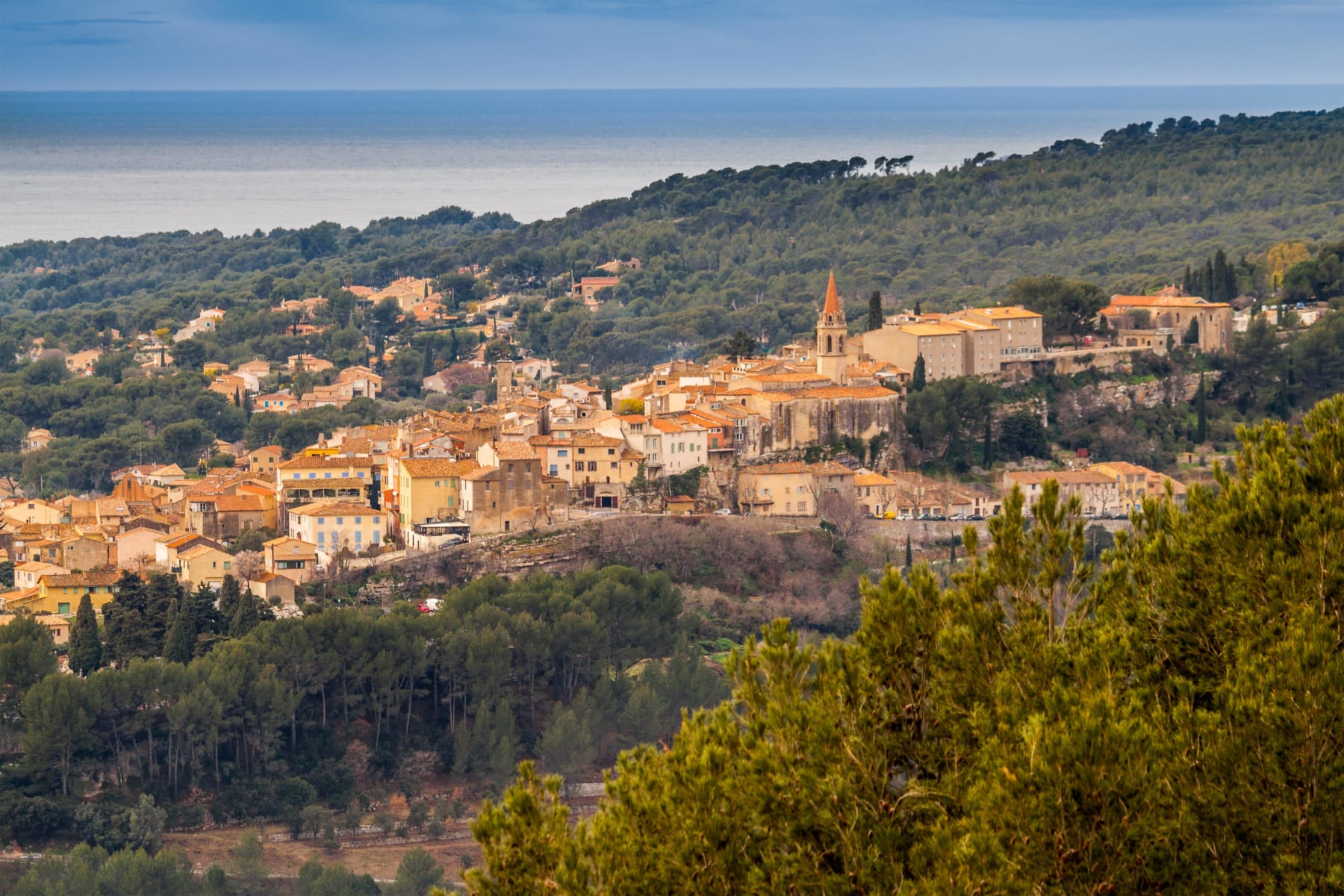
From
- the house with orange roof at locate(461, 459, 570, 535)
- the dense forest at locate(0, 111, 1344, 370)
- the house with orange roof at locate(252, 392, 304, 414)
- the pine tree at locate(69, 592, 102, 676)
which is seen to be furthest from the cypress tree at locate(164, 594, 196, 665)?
the dense forest at locate(0, 111, 1344, 370)

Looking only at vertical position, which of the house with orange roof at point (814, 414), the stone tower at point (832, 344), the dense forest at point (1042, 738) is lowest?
the house with orange roof at point (814, 414)

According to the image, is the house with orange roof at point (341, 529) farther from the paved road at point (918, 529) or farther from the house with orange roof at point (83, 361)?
the house with orange roof at point (83, 361)

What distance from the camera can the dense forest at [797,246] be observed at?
59.3 metres

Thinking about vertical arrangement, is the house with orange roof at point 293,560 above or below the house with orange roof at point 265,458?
below

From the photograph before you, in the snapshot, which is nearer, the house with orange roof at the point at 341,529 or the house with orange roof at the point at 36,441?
the house with orange roof at the point at 341,529

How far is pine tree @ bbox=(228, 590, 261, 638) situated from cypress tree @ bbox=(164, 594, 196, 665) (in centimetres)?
47

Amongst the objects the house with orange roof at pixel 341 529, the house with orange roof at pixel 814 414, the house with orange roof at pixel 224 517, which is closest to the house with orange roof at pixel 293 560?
the house with orange roof at pixel 341 529

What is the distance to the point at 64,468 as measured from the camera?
41844 millimetres

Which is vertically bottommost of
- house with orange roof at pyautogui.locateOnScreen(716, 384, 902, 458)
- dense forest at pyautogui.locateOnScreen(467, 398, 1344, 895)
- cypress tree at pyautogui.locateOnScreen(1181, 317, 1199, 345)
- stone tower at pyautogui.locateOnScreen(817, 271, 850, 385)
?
house with orange roof at pyautogui.locateOnScreen(716, 384, 902, 458)

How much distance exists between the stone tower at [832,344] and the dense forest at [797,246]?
16.8 metres

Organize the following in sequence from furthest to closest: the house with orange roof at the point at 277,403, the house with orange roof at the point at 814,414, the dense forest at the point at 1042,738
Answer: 1. the house with orange roof at the point at 277,403
2. the house with orange roof at the point at 814,414
3. the dense forest at the point at 1042,738

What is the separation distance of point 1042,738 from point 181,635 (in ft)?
67.7

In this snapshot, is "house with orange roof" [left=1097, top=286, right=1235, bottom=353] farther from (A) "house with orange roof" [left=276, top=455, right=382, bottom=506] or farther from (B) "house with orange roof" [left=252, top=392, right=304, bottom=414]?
(B) "house with orange roof" [left=252, top=392, right=304, bottom=414]

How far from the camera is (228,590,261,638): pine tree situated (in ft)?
86.5
